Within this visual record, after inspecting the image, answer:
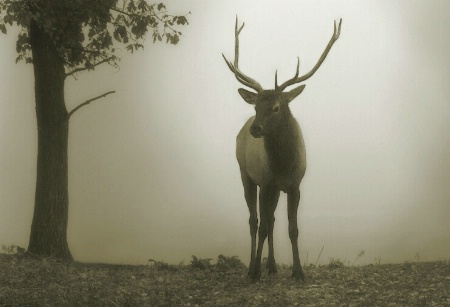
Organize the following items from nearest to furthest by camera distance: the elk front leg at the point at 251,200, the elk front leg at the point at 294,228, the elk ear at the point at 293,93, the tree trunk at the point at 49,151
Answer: the elk ear at the point at 293,93 → the elk front leg at the point at 294,228 → the elk front leg at the point at 251,200 → the tree trunk at the point at 49,151

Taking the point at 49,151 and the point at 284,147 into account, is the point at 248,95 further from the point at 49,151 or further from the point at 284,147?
the point at 49,151

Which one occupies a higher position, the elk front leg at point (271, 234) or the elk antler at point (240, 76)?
the elk antler at point (240, 76)

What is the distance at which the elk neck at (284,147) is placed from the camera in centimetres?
758

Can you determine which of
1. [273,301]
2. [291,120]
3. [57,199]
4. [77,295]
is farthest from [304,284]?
[57,199]

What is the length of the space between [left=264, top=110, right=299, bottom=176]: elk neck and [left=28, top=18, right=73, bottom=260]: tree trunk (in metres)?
2.96

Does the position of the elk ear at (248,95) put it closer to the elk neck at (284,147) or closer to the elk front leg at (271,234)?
the elk neck at (284,147)

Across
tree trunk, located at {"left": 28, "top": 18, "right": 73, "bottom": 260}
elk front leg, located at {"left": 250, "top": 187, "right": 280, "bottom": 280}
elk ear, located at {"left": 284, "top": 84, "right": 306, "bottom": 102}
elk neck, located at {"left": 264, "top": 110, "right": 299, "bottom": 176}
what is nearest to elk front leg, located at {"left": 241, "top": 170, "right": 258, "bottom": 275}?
elk front leg, located at {"left": 250, "top": 187, "right": 280, "bottom": 280}

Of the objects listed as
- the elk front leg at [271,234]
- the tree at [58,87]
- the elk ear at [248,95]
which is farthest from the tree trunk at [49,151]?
the elk ear at [248,95]

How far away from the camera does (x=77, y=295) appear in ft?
22.4

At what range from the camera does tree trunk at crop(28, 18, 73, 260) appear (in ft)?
30.6

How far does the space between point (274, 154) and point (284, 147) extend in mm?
122

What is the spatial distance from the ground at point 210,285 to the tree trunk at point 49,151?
1.23 ft

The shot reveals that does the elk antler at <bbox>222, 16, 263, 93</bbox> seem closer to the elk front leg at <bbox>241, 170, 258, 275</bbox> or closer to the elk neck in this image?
the elk neck

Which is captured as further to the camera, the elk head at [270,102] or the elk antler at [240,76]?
the elk antler at [240,76]
